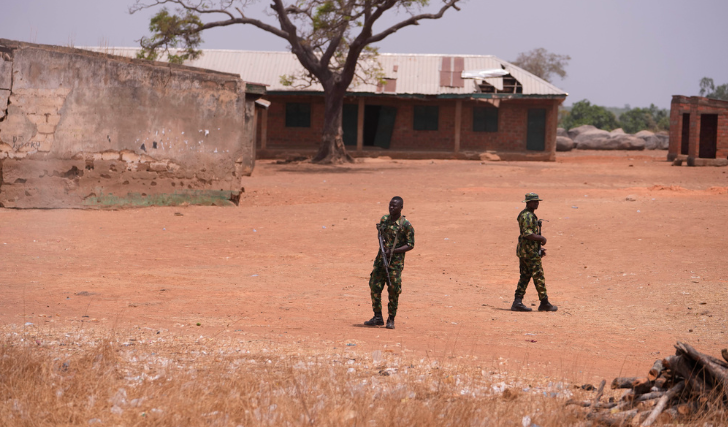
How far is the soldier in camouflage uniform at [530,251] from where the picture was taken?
7.29 metres

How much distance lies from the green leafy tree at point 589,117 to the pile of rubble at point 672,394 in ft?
168

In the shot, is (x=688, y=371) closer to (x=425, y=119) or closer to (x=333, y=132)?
(x=333, y=132)

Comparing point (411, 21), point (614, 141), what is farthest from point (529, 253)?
point (614, 141)

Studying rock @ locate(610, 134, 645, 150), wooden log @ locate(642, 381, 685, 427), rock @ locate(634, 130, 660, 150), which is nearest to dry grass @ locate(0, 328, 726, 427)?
wooden log @ locate(642, 381, 685, 427)

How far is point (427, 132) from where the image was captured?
102 feet

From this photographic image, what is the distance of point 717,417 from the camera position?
400cm

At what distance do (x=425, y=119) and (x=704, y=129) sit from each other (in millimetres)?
11023

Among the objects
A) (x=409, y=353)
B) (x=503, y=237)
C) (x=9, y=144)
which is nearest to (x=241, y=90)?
(x=9, y=144)

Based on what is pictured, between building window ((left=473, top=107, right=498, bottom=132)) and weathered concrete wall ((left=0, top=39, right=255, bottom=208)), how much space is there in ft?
60.7

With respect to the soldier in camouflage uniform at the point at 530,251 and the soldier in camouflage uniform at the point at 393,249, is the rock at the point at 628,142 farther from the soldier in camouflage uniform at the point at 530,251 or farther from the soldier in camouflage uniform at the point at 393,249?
the soldier in camouflage uniform at the point at 393,249

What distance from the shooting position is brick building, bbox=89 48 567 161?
3016 centimetres

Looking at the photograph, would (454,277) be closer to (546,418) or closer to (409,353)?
(409,353)

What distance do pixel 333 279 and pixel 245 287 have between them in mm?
1265

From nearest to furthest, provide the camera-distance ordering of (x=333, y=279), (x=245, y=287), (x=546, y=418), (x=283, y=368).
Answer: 1. (x=546, y=418)
2. (x=283, y=368)
3. (x=245, y=287)
4. (x=333, y=279)
